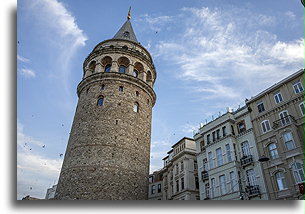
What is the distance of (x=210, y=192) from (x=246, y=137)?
4.18m

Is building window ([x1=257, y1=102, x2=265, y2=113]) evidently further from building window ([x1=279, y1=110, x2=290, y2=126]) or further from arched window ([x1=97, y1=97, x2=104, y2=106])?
arched window ([x1=97, y1=97, x2=104, y2=106])

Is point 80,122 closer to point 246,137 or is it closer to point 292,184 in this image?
point 246,137

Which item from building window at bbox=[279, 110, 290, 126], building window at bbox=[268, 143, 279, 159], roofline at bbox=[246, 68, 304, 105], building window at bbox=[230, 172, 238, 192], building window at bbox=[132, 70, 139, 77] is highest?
building window at bbox=[132, 70, 139, 77]

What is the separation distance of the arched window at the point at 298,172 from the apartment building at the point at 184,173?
8332 mm

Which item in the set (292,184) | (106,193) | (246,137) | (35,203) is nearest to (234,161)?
(246,137)

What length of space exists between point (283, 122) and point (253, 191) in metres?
4.05

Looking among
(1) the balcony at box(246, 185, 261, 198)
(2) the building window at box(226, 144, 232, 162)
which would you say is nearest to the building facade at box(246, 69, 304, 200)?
(1) the balcony at box(246, 185, 261, 198)

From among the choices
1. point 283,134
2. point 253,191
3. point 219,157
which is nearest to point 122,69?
point 219,157

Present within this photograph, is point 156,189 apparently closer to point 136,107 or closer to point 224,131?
point 136,107

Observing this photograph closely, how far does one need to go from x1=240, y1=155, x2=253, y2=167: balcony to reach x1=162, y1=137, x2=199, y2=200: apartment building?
16.9ft

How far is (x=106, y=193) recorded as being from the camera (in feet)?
49.1

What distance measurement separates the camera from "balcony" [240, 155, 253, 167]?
14692mm

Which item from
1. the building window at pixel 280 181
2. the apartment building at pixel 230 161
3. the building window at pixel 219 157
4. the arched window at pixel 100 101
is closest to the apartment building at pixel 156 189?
the apartment building at pixel 230 161

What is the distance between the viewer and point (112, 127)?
56.5 feet
